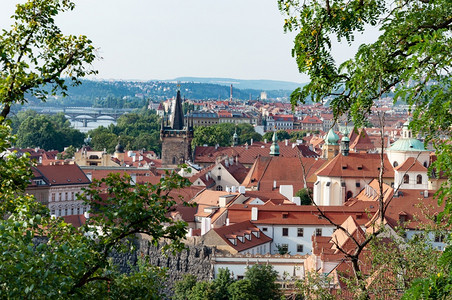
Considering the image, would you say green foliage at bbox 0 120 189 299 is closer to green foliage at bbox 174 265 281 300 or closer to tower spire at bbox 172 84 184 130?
green foliage at bbox 174 265 281 300

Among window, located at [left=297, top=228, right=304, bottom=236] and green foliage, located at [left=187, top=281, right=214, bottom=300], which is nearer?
green foliage, located at [left=187, top=281, right=214, bottom=300]

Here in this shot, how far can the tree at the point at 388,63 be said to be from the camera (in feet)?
24.8

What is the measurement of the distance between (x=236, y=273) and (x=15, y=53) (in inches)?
1191

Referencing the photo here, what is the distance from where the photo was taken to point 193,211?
5581 centimetres

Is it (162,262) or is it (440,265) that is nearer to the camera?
(440,265)

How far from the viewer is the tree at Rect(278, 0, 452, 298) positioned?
7.57 m

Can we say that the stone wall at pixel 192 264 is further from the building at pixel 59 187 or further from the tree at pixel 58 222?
the tree at pixel 58 222

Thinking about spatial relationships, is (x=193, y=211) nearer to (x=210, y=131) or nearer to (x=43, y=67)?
(x=43, y=67)

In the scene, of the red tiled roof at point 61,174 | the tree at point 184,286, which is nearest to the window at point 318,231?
the tree at point 184,286

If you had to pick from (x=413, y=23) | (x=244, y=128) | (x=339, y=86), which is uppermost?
(x=413, y=23)

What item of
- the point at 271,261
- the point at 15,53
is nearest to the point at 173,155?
the point at 271,261

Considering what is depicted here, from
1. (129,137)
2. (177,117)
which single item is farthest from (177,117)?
(129,137)

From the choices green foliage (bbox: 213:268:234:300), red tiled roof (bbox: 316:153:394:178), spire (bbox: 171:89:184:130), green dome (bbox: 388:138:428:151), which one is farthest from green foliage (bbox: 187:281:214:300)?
spire (bbox: 171:89:184:130)

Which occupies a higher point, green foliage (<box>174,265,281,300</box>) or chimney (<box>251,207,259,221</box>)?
chimney (<box>251,207,259,221</box>)
